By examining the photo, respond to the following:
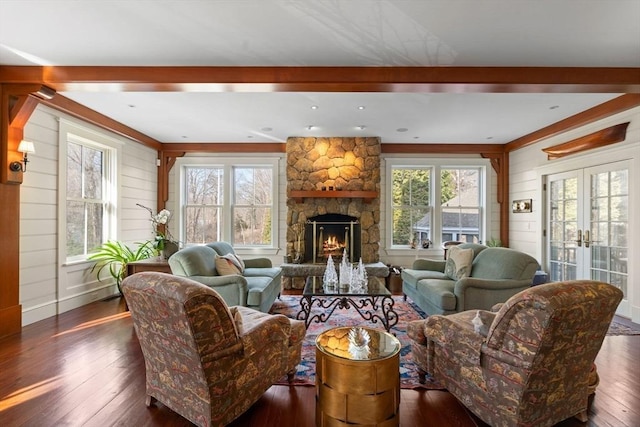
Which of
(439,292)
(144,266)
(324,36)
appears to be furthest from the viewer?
(144,266)

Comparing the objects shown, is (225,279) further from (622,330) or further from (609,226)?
(609,226)

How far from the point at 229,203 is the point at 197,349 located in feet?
16.6

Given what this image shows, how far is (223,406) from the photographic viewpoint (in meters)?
1.83

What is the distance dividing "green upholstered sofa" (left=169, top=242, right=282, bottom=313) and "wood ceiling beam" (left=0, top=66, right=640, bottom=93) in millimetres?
1858

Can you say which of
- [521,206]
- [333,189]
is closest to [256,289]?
[333,189]

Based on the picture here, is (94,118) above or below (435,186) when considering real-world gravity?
above

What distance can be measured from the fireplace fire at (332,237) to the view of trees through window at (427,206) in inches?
36.9

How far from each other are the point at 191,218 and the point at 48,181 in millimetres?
2770

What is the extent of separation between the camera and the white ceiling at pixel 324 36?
2.32 metres

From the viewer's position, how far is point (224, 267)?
3838 mm

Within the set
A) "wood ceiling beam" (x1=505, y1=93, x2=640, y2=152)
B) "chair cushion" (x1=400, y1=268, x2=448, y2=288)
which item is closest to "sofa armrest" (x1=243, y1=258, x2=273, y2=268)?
"chair cushion" (x1=400, y1=268, x2=448, y2=288)

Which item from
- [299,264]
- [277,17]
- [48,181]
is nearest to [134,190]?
[48,181]

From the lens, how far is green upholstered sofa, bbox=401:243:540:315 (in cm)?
335

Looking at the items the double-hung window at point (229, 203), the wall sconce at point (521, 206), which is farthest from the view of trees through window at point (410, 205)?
the double-hung window at point (229, 203)
